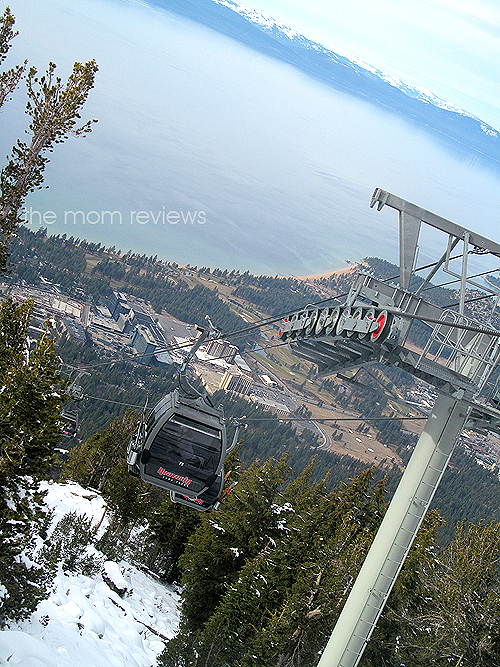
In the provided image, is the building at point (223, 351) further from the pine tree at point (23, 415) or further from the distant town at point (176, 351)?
the pine tree at point (23, 415)

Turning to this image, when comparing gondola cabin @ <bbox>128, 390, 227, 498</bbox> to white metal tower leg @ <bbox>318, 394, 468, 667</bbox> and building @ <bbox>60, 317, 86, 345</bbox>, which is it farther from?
building @ <bbox>60, 317, 86, 345</bbox>

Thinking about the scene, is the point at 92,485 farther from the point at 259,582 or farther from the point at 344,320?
the point at 344,320

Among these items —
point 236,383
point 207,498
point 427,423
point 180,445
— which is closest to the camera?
point 427,423

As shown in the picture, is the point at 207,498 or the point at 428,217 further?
the point at 207,498

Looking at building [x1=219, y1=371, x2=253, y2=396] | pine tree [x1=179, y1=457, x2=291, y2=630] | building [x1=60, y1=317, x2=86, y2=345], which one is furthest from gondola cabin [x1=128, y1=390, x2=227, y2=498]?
building [x1=219, y1=371, x2=253, y2=396]

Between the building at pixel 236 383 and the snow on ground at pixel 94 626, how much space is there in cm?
13176

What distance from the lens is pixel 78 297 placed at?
171 m

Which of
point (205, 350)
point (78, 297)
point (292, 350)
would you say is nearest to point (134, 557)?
point (292, 350)

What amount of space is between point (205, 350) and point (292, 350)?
458 ft

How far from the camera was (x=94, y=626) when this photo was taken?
55.0ft

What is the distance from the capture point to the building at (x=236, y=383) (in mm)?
158688

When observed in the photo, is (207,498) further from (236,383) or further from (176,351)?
(176,351)

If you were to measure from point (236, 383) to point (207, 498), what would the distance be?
489 feet

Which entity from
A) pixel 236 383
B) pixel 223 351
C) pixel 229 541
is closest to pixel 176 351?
pixel 223 351
